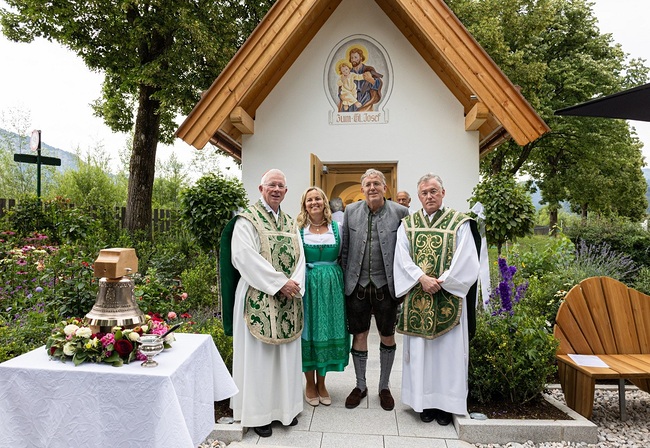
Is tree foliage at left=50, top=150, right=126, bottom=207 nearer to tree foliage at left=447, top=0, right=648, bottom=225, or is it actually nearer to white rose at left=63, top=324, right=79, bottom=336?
white rose at left=63, top=324, right=79, bottom=336

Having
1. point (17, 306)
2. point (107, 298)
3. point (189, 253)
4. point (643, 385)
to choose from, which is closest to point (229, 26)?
point (189, 253)

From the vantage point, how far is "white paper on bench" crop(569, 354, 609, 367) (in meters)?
3.59

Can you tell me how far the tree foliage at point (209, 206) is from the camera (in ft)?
14.6

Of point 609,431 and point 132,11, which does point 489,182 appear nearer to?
point 609,431

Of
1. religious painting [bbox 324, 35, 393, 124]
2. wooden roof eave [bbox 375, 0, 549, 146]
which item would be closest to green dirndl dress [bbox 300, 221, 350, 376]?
wooden roof eave [bbox 375, 0, 549, 146]

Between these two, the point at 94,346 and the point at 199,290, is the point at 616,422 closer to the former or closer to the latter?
the point at 94,346

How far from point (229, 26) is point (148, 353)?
9706 mm

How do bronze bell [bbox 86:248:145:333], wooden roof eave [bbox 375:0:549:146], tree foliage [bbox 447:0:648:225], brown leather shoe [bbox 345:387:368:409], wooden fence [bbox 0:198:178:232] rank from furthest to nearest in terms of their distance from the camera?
tree foliage [bbox 447:0:648:225], wooden fence [bbox 0:198:178:232], wooden roof eave [bbox 375:0:549:146], brown leather shoe [bbox 345:387:368:409], bronze bell [bbox 86:248:145:333]

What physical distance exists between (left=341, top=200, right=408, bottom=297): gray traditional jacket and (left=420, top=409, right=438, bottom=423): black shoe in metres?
0.99

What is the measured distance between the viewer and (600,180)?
56.2 ft

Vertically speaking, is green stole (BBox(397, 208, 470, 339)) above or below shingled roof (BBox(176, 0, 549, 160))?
below

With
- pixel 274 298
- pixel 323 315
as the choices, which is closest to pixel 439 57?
pixel 323 315

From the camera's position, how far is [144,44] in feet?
33.5

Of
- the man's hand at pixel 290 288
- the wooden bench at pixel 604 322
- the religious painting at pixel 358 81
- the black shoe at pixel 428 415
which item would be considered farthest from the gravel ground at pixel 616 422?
the religious painting at pixel 358 81
